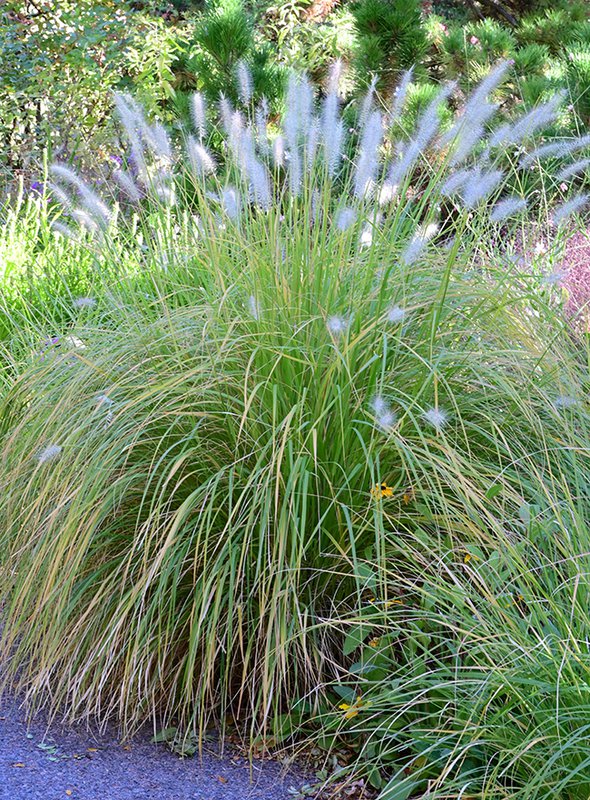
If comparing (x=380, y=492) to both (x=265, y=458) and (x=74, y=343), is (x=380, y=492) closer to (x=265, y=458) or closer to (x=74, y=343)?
(x=265, y=458)

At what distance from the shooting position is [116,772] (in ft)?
7.79

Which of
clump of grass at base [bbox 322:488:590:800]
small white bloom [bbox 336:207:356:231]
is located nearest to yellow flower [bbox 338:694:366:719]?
clump of grass at base [bbox 322:488:590:800]

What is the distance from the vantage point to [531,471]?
2.66m

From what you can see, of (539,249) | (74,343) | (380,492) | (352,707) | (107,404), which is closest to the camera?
(352,707)

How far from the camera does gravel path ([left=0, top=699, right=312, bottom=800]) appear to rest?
2.29 meters

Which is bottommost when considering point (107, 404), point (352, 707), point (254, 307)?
point (352, 707)

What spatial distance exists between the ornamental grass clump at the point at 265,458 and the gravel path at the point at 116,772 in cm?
9

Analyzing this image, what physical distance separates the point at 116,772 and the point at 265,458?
2.91 ft

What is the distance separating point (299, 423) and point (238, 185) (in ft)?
3.34

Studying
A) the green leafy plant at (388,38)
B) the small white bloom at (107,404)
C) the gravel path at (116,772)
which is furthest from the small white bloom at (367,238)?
the green leafy plant at (388,38)

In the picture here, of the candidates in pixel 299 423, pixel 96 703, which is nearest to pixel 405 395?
pixel 299 423

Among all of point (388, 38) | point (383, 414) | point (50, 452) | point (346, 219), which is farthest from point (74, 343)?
point (388, 38)

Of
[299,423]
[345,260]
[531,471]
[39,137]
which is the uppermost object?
[345,260]

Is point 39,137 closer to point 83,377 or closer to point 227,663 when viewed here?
point 83,377
